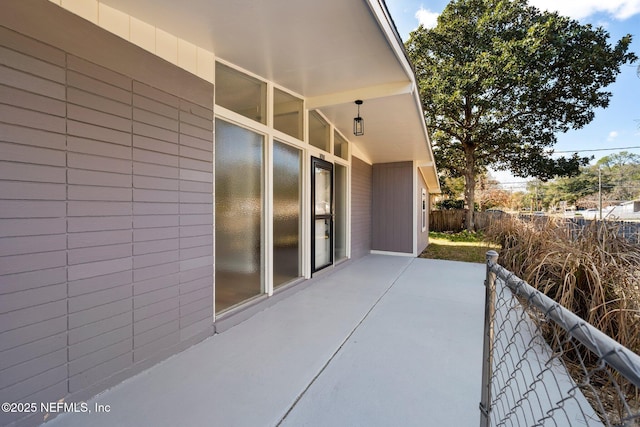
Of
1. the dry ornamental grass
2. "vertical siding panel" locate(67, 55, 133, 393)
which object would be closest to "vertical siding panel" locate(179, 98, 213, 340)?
"vertical siding panel" locate(67, 55, 133, 393)

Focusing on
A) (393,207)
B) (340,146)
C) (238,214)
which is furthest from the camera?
(393,207)

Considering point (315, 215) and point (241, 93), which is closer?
point (241, 93)

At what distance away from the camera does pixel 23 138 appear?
167 cm

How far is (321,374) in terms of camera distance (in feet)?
7.54

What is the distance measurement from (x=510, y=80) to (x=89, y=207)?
41.0ft

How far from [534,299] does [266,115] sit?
3.48 m

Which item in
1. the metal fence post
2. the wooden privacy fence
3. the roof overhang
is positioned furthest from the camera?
the wooden privacy fence

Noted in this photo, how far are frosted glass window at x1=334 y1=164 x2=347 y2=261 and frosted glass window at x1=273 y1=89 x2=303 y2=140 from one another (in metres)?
1.76

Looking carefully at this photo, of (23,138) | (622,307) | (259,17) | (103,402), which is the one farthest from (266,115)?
(622,307)

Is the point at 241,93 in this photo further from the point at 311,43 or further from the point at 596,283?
the point at 596,283

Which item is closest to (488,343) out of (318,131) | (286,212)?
(286,212)

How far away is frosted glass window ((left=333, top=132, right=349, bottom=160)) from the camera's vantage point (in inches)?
236

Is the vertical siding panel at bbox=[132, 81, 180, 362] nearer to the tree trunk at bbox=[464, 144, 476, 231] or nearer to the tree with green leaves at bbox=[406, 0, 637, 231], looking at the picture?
the tree with green leaves at bbox=[406, 0, 637, 231]

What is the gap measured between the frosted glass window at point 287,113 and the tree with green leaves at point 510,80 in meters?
8.54
